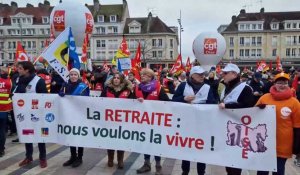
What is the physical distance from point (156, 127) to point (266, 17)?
7705cm

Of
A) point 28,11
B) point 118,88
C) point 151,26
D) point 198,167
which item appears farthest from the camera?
point 28,11

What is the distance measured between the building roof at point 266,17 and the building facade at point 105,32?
13.5 metres

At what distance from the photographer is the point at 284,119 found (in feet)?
15.7

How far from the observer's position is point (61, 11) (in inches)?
608

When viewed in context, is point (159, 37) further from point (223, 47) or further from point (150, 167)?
point (150, 167)

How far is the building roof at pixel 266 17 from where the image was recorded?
75438 mm

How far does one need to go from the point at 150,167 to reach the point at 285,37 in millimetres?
74446

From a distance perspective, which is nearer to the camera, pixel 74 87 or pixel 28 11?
pixel 74 87

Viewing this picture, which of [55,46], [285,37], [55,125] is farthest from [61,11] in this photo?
[285,37]

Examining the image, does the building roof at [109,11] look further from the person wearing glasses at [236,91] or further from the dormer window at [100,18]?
the person wearing glasses at [236,91]

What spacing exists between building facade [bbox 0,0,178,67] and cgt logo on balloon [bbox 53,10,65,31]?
57.5 meters

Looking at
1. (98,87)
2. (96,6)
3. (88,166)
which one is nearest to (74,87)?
(88,166)

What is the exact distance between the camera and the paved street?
663cm

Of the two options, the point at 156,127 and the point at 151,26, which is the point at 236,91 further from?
the point at 151,26
